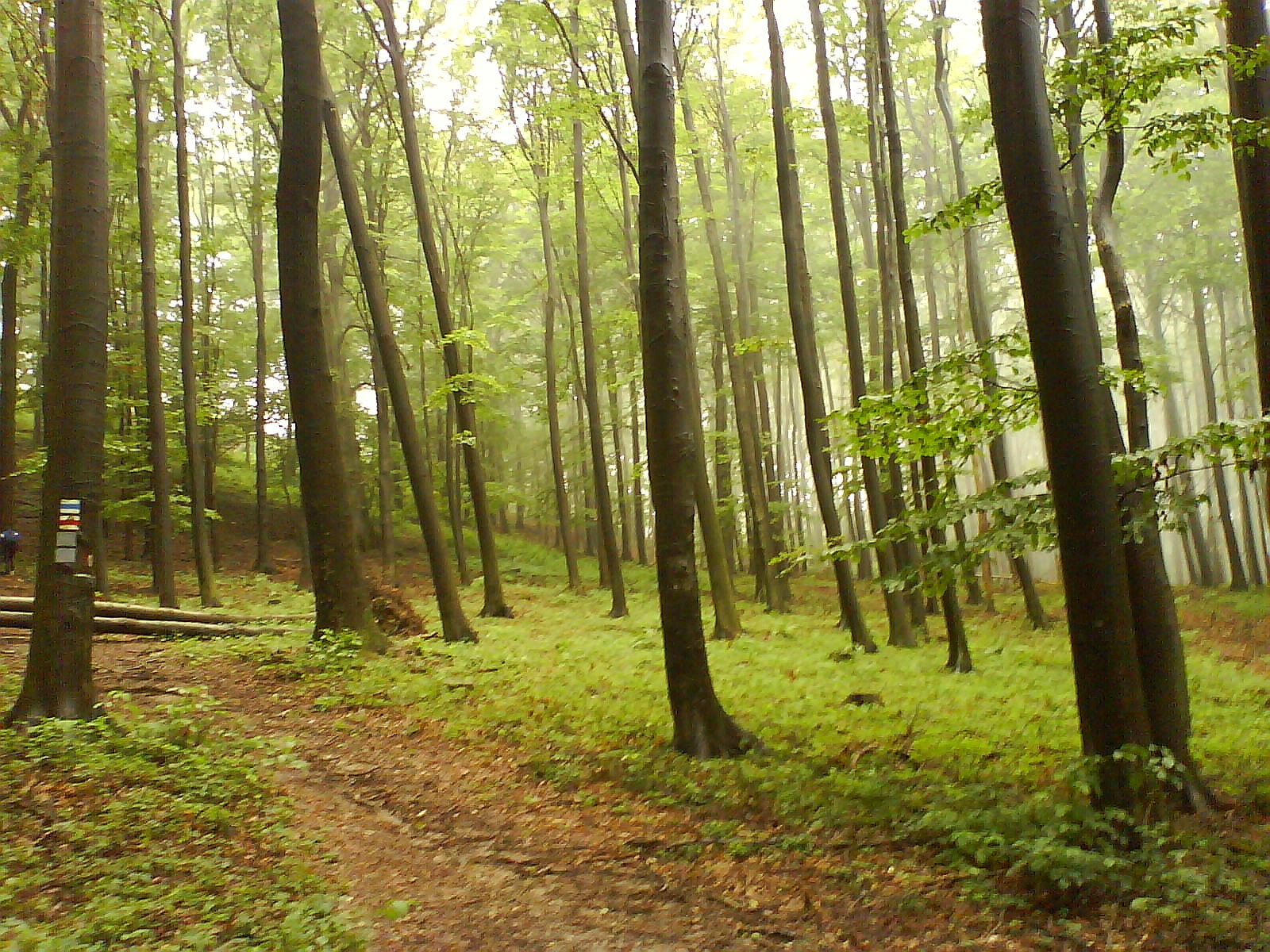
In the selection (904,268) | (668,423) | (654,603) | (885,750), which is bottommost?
(885,750)

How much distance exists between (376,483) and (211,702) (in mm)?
18186

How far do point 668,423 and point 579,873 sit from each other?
139 inches

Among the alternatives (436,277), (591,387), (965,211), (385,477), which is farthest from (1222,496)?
(385,477)

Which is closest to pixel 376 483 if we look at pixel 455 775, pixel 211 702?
pixel 211 702

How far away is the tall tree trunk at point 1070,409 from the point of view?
4727mm

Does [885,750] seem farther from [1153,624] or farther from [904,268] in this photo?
[904,268]

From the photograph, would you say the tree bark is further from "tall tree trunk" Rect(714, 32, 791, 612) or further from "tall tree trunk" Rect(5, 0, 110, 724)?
"tall tree trunk" Rect(714, 32, 791, 612)

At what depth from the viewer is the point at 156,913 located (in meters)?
3.83

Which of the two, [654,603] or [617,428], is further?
[617,428]

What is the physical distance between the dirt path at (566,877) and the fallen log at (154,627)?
203 inches

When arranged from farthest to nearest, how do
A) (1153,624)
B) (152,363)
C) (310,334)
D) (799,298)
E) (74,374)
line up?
(152,363) < (799,298) < (310,334) < (74,374) < (1153,624)

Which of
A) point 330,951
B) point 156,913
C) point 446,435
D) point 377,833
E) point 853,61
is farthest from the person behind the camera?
point 446,435

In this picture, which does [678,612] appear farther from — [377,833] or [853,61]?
[853,61]

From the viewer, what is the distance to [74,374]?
6.38m
